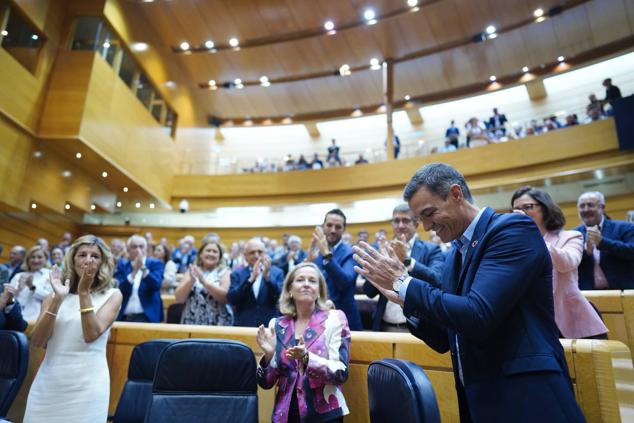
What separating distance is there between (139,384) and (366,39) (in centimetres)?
1139

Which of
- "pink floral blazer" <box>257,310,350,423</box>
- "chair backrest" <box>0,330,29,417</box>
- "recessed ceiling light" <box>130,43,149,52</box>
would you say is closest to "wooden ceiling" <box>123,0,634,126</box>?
"recessed ceiling light" <box>130,43,149,52</box>

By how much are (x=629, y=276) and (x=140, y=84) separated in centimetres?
1179

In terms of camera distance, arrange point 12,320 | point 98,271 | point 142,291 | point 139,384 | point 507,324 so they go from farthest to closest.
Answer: point 142,291 < point 12,320 < point 98,271 < point 139,384 < point 507,324

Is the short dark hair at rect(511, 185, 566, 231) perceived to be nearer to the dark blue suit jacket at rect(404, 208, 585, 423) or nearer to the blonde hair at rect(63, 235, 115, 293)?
the dark blue suit jacket at rect(404, 208, 585, 423)

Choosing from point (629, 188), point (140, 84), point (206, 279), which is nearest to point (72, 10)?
point (140, 84)

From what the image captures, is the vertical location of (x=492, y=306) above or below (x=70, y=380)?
above

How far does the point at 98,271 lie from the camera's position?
8.04 ft

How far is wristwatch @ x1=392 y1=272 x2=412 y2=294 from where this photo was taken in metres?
1.29

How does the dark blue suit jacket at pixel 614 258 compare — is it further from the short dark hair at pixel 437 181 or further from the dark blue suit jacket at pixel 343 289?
the short dark hair at pixel 437 181

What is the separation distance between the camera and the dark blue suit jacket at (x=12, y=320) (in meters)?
2.75

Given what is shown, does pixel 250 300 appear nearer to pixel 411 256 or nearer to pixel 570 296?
pixel 411 256

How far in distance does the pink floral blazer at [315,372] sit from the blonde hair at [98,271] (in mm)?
1127

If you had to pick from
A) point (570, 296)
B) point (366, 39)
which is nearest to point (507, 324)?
point (570, 296)

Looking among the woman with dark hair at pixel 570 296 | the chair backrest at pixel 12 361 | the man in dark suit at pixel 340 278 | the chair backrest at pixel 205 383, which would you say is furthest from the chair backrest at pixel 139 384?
the woman with dark hair at pixel 570 296
